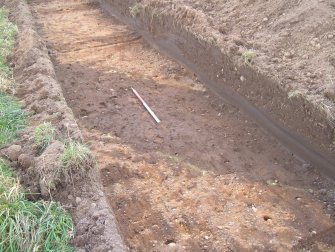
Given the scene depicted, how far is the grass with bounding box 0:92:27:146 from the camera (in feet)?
13.9

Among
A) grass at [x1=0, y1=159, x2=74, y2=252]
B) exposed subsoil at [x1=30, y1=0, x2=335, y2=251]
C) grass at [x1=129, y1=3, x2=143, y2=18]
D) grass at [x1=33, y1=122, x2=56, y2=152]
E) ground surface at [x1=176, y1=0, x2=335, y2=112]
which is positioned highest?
ground surface at [x1=176, y1=0, x2=335, y2=112]

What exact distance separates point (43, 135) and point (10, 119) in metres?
0.68

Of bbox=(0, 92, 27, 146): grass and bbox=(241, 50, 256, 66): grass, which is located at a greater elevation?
bbox=(241, 50, 256, 66): grass

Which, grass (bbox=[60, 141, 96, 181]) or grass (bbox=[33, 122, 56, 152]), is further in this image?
grass (bbox=[33, 122, 56, 152])

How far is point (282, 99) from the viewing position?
4.87 m

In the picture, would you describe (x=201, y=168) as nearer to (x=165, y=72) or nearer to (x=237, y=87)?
(x=237, y=87)

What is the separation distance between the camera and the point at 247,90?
5.42 m

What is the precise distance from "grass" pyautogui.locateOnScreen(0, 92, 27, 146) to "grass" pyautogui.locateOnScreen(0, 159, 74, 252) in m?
0.99

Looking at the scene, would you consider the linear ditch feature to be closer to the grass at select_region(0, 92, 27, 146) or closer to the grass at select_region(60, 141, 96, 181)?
the grass at select_region(60, 141, 96, 181)

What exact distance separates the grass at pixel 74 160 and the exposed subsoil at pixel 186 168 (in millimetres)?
730

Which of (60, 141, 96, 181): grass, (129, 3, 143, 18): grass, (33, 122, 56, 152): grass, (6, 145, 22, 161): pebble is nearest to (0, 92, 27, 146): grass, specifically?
(6, 145, 22, 161): pebble

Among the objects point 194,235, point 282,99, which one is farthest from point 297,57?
point 194,235

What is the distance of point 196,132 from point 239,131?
55 centimetres

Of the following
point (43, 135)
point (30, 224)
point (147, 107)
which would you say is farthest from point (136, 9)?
point (30, 224)
